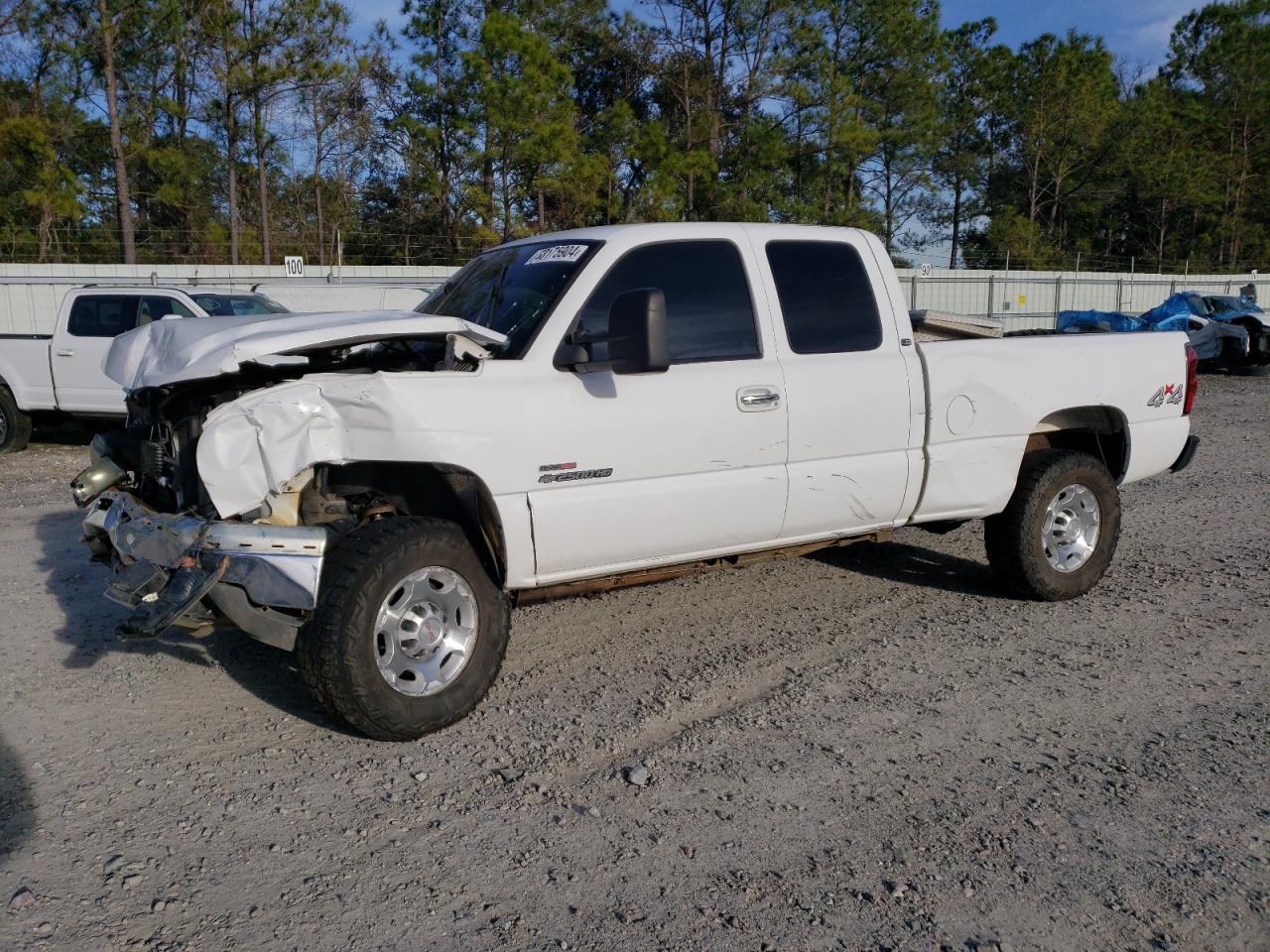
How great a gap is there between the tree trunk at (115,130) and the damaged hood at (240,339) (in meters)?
23.9

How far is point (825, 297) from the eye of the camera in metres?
5.30

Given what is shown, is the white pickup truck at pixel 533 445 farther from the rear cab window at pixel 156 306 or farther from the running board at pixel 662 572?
the rear cab window at pixel 156 306

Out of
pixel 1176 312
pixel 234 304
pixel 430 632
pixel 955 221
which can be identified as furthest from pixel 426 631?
pixel 955 221

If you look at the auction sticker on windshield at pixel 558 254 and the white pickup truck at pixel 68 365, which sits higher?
the auction sticker on windshield at pixel 558 254

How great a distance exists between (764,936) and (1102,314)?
→ 23440 mm

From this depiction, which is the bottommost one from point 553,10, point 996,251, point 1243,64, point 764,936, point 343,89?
point 764,936

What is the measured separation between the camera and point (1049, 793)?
3838 mm

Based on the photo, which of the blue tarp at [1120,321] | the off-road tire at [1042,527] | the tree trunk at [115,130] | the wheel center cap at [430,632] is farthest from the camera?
the tree trunk at [115,130]

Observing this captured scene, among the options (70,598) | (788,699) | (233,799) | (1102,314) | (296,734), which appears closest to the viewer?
(233,799)

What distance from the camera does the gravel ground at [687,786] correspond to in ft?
10.2

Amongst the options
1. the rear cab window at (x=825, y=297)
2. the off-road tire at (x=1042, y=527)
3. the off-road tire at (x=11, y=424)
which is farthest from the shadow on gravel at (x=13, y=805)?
the off-road tire at (x=11, y=424)

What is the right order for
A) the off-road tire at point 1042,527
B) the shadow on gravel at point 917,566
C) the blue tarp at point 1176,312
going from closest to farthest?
1. the off-road tire at point 1042,527
2. the shadow on gravel at point 917,566
3. the blue tarp at point 1176,312

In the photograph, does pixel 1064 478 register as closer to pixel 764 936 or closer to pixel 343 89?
pixel 764 936

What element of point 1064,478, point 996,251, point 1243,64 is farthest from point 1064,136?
point 1064,478
